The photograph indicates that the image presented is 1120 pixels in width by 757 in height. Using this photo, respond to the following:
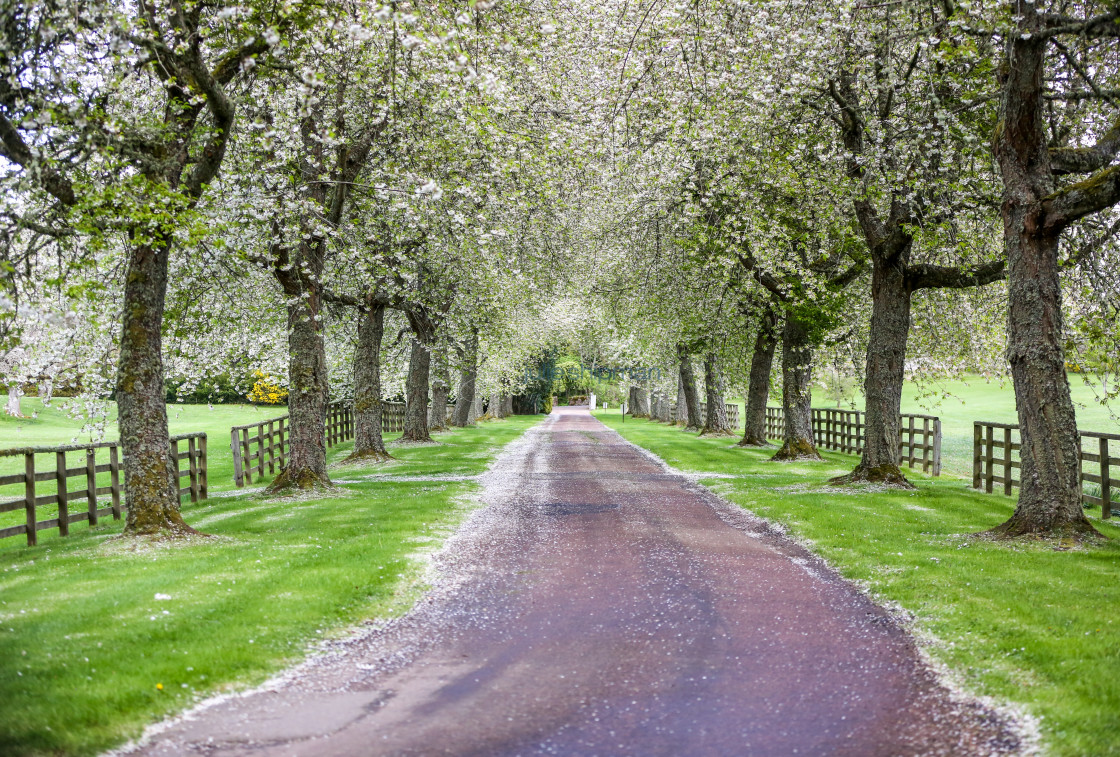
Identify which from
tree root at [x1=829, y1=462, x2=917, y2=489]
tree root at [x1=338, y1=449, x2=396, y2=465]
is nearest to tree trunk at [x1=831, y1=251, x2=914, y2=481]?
tree root at [x1=829, y1=462, x2=917, y2=489]

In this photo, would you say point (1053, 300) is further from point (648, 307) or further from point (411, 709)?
point (648, 307)

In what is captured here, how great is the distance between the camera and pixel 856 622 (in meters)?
7.47

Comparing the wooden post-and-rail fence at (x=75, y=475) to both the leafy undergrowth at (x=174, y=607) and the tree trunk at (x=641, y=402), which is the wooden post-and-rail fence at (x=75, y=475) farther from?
the tree trunk at (x=641, y=402)

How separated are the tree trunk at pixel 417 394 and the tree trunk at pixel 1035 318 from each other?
21.8 m

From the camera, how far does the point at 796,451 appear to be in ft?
81.4

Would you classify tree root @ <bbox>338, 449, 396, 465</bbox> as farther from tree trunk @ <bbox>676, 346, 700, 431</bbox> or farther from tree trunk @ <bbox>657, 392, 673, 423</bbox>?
tree trunk @ <bbox>657, 392, 673, 423</bbox>

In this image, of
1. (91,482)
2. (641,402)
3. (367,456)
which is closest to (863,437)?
(367,456)

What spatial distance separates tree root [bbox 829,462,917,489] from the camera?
17453mm

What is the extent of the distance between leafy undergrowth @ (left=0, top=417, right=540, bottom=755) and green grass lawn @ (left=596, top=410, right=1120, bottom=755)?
489cm

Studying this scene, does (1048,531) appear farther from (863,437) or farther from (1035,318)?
(863,437)

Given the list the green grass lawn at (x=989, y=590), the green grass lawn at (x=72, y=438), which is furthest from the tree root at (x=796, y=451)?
the green grass lawn at (x=72, y=438)

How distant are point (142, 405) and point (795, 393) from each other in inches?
725

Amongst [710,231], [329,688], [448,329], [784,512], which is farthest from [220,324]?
[329,688]

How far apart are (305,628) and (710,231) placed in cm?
1579
